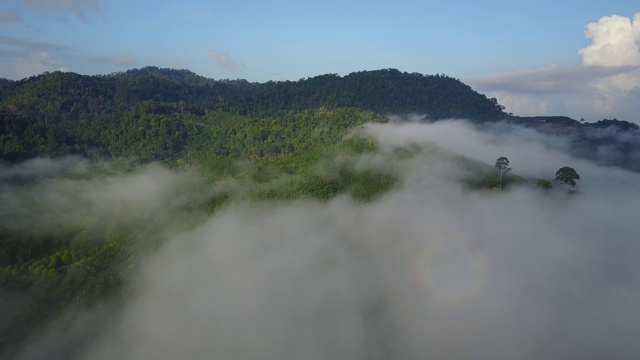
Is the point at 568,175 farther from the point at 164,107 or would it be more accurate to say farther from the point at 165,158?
the point at 164,107

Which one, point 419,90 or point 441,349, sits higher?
point 419,90

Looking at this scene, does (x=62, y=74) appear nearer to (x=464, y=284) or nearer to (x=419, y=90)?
(x=419, y=90)

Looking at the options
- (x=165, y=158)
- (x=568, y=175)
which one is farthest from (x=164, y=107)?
(x=568, y=175)

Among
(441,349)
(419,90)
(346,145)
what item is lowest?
(441,349)

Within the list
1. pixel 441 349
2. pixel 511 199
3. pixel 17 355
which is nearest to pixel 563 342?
pixel 441 349

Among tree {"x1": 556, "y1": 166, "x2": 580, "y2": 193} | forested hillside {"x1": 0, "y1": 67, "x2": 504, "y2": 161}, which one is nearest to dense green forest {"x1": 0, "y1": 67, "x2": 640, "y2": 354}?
forested hillside {"x1": 0, "y1": 67, "x2": 504, "y2": 161}

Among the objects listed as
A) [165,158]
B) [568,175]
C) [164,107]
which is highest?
[164,107]

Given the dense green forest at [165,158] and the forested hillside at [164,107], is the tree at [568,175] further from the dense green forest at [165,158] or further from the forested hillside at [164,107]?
the forested hillside at [164,107]

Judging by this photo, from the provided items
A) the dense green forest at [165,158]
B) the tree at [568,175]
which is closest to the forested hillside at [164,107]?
the dense green forest at [165,158]
